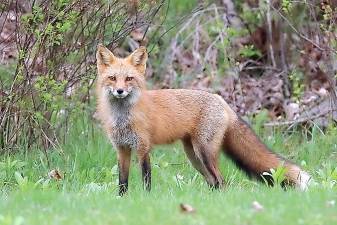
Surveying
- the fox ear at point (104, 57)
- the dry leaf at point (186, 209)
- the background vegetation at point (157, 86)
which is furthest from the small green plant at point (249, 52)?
the dry leaf at point (186, 209)

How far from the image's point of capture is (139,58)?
9.01 m

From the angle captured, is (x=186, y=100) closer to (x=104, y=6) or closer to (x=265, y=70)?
(x=104, y=6)

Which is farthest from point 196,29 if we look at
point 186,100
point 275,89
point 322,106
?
point 186,100

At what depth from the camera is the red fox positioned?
8.84 meters

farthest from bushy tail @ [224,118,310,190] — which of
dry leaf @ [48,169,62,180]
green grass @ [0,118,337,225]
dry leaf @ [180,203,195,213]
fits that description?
dry leaf @ [180,203,195,213]

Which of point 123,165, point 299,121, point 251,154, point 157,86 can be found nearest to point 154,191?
point 123,165

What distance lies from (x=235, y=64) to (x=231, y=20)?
2.86 m

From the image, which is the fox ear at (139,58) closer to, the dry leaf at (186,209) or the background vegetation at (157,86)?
the background vegetation at (157,86)

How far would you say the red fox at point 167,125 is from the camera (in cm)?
884

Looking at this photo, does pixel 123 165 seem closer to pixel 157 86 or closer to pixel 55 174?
pixel 55 174

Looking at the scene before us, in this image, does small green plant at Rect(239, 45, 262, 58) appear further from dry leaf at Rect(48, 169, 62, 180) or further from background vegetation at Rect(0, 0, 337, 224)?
dry leaf at Rect(48, 169, 62, 180)

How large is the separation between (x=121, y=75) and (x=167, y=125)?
87 centimetres

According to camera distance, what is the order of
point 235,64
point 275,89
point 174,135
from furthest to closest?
1. point 275,89
2. point 235,64
3. point 174,135

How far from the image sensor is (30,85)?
400 inches
